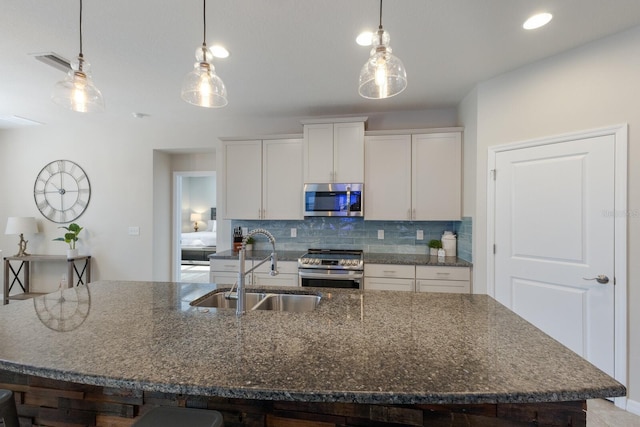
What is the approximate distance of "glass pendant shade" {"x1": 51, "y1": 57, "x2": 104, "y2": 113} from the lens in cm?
154

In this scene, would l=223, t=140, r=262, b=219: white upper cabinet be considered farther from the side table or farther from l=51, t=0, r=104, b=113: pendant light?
the side table

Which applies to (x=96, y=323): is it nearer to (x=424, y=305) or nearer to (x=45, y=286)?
(x=424, y=305)

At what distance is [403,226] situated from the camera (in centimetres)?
365

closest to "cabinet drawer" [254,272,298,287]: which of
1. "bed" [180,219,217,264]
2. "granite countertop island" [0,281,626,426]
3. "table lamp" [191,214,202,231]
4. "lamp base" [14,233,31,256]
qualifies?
"granite countertop island" [0,281,626,426]

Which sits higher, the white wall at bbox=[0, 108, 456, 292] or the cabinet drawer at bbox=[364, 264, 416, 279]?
the white wall at bbox=[0, 108, 456, 292]

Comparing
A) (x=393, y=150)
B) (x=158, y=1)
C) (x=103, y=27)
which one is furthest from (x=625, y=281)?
(x=103, y=27)

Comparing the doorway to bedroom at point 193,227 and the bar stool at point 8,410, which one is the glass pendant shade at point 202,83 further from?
the doorway to bedroom at point 193,227

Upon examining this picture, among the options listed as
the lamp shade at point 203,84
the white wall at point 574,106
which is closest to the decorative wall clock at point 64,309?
the lamp shade at point 203,84

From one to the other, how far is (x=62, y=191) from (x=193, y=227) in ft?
12.4

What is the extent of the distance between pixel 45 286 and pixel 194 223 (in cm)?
377

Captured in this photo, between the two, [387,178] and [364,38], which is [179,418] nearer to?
[364,38]

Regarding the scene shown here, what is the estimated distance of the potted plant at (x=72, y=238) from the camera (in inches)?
159

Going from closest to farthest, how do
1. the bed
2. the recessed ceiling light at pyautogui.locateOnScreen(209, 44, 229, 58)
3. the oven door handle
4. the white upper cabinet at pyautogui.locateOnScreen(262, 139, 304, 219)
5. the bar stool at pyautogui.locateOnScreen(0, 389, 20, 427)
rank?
1. the bar stool at pyautogui.locateOnScreen(0, 389, 20, 427)
2. the recessed ceiling light at pyautogui.locateOnScreen(209, 44, 229, 58)
3. the oven door handle
4. the white upper cabinet at pyautogui.locateOnScreen(262, 139, 304, 219)
5. the bed

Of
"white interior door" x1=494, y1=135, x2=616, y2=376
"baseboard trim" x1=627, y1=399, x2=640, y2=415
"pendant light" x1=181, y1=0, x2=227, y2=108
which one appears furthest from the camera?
"white interior door" x1=494, y1=135, x2=616, y2=376
